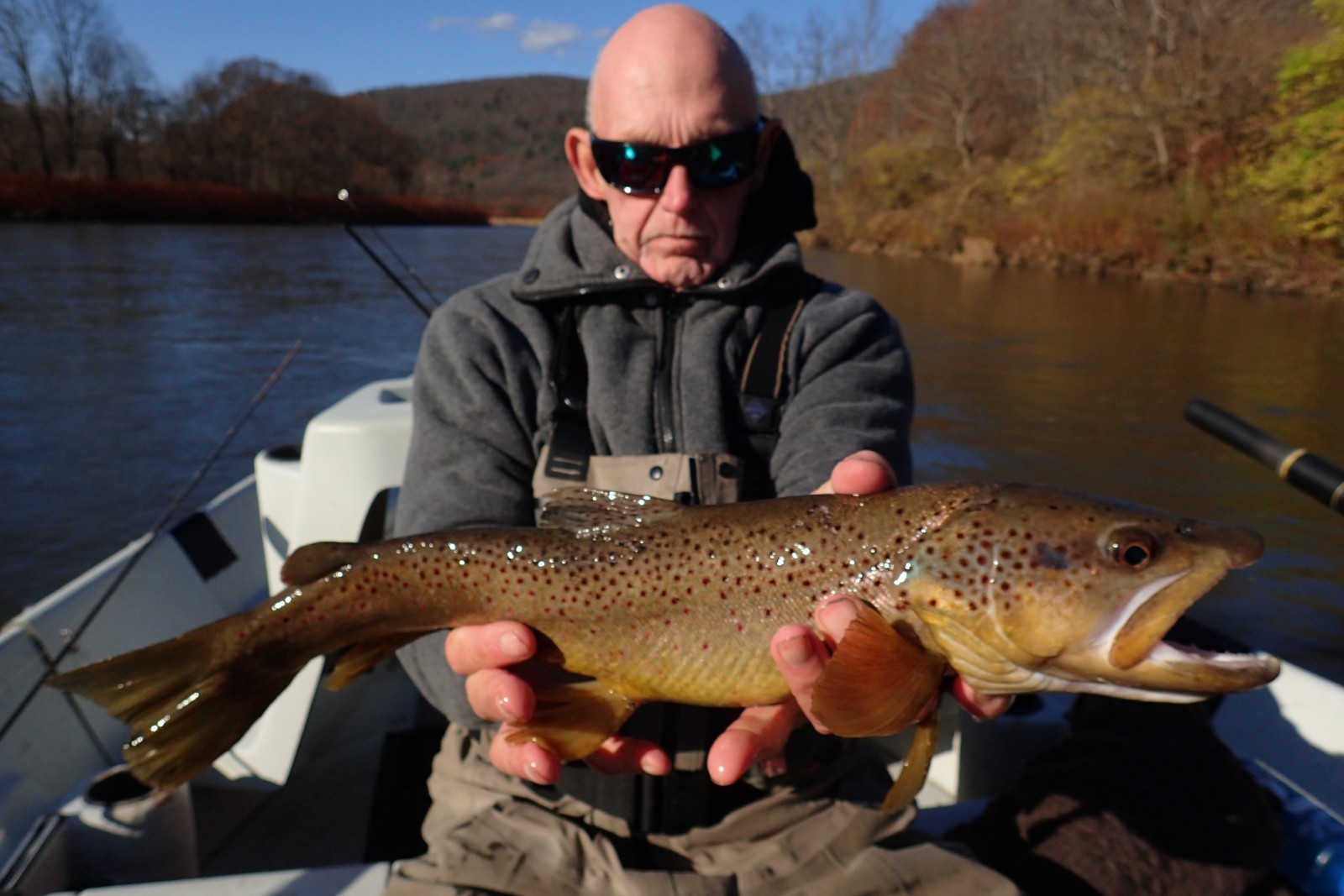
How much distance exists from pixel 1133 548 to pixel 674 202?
5.17 feet

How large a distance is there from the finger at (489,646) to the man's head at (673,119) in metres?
1.22

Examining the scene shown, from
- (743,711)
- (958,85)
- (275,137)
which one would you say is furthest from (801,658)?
(275,137)

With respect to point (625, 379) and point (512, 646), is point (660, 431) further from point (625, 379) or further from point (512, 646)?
point (512, 646)

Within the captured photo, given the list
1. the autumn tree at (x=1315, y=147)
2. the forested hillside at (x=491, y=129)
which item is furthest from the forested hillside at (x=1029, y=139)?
the forested hillside at (x=491, y=129)

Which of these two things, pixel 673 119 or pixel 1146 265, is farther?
pixel 1146 265

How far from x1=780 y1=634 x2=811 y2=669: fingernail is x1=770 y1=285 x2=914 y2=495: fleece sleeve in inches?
26.1

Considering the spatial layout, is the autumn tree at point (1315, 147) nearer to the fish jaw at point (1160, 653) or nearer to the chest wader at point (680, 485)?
the chest wader at point (680, 485)

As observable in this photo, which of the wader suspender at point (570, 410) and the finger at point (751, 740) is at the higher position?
the wader suspender at point (570, 410)

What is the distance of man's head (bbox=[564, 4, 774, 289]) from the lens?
8.45ft

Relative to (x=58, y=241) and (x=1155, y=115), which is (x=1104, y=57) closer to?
(x=1155, y=115)

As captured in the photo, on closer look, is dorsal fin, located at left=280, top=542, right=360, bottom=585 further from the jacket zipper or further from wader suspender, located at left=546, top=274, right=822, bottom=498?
the jacket zipper

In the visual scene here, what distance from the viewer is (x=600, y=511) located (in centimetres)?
220

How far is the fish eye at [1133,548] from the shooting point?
5.88 ft

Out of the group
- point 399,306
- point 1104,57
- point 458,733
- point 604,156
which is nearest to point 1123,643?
point 458,733
